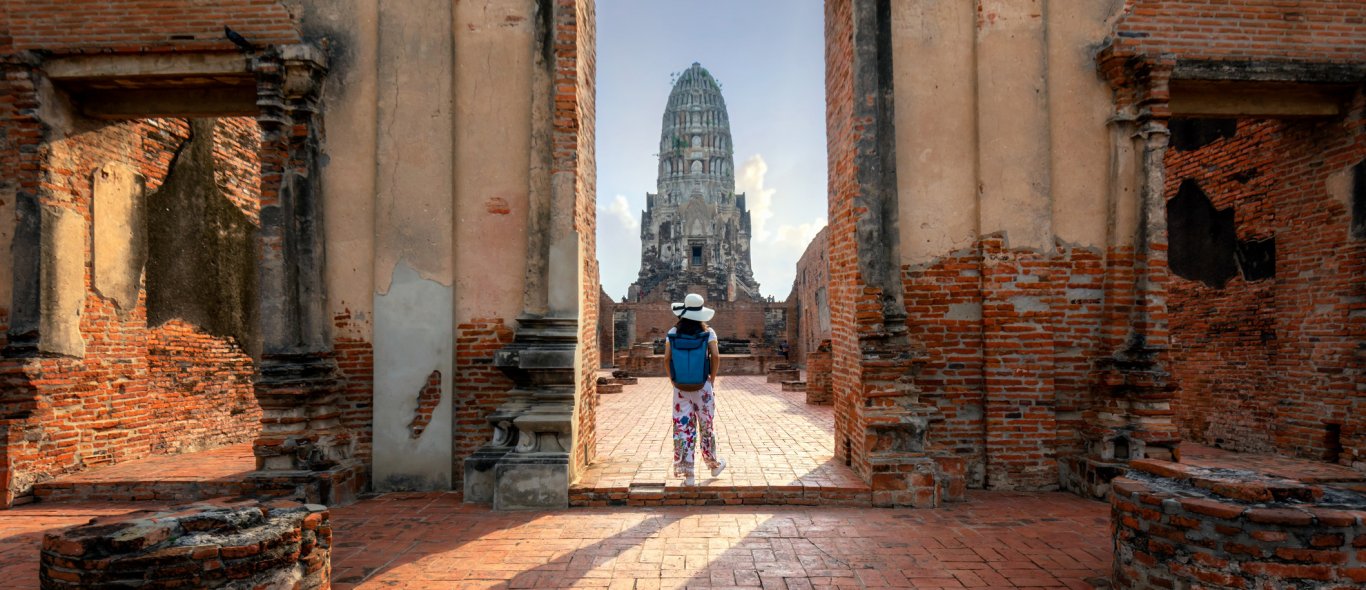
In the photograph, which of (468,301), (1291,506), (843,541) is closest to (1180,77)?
(1291,506)

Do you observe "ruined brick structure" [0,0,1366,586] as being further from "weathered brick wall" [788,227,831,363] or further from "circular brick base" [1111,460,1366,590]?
"weathered brick wall" [788,227,831,363]

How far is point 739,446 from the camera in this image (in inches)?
298

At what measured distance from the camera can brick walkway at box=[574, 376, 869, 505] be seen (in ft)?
18.3

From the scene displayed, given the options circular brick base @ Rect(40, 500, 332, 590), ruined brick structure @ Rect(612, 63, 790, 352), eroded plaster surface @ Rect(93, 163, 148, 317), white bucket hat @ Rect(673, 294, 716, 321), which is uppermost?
ruined brick structure @ Rect(612, 63, 790, 352)

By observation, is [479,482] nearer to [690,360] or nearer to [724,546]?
[690,360]

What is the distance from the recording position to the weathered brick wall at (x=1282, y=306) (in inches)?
263

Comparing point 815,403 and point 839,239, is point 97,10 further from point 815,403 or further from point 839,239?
point 815,403

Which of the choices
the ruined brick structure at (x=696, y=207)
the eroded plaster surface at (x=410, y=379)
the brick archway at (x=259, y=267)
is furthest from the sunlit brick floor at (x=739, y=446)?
the ruined brick structure at (x=696, y=207)

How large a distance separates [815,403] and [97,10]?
37.1 feet

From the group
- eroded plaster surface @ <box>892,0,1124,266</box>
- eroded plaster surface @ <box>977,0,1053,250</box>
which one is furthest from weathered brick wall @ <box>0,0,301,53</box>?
eroded plaster surface @ <box>977,0,1053,250</box>

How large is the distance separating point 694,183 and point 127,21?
2154 inches

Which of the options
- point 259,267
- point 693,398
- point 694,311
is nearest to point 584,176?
point 694,311

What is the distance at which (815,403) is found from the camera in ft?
40.3

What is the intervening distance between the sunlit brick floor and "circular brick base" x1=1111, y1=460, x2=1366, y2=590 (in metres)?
2.27
